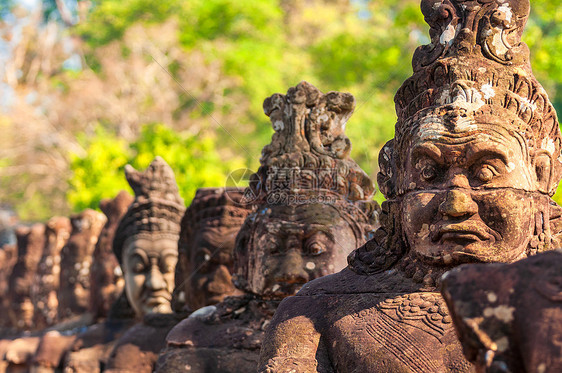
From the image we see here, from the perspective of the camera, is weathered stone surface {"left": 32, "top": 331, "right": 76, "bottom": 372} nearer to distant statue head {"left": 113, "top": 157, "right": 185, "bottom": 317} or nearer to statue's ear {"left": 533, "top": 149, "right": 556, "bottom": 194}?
distant statue head {"left": 113, "top": 157, "right": 185, "bottom": 317}

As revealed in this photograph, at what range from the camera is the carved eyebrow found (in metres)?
3.43

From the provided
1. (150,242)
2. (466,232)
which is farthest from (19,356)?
(466,232)

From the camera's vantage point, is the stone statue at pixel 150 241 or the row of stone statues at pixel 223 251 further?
the stone statue at pixel 150 241

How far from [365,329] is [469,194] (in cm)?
76

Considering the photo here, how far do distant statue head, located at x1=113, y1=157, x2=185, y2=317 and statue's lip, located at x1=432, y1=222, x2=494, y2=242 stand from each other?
18.6ft

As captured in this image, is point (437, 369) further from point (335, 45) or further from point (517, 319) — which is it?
point (335, 45)

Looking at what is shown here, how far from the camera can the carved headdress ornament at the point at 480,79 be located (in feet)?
11.5

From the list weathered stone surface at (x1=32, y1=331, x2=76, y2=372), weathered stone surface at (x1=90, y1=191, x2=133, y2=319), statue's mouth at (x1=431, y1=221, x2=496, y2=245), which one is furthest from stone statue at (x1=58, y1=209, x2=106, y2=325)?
statue's mouth at (x1=431, y1=221, x2=496, y2=245)

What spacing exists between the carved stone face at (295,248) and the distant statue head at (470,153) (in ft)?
4.62

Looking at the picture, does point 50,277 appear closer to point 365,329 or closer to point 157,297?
point 157,297

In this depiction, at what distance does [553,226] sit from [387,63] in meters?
14.7

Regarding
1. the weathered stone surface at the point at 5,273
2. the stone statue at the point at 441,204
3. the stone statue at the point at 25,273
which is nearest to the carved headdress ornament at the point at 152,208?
the stone statue at the point at 441,204

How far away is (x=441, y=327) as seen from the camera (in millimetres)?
3238

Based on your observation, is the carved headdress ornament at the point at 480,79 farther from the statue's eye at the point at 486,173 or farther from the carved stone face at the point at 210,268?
the carved stone face at the point at 210,268
